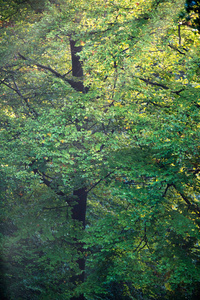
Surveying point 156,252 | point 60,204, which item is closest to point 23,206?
point 60,204

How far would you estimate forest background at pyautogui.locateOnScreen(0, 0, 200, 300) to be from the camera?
28.1 ft

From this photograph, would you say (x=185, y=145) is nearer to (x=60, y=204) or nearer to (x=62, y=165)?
(x=62, y=165)

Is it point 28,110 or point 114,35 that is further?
point 28,110

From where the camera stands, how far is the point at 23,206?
37.6ft

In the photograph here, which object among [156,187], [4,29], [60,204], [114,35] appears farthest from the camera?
[60,204]

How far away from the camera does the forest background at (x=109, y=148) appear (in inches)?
337

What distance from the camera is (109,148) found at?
10.4m

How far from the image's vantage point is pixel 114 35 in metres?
9.56

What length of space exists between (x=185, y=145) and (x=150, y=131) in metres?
1.50

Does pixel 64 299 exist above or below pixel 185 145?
below

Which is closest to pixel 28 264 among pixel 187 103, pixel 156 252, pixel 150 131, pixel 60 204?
pixel 60 204

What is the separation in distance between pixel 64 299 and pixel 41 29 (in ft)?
32.5

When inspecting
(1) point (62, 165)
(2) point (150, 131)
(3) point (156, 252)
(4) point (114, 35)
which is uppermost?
(4) point (114, 35)

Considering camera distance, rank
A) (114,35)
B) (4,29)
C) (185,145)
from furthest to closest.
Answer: (4,29), (114,35), (185,145)
